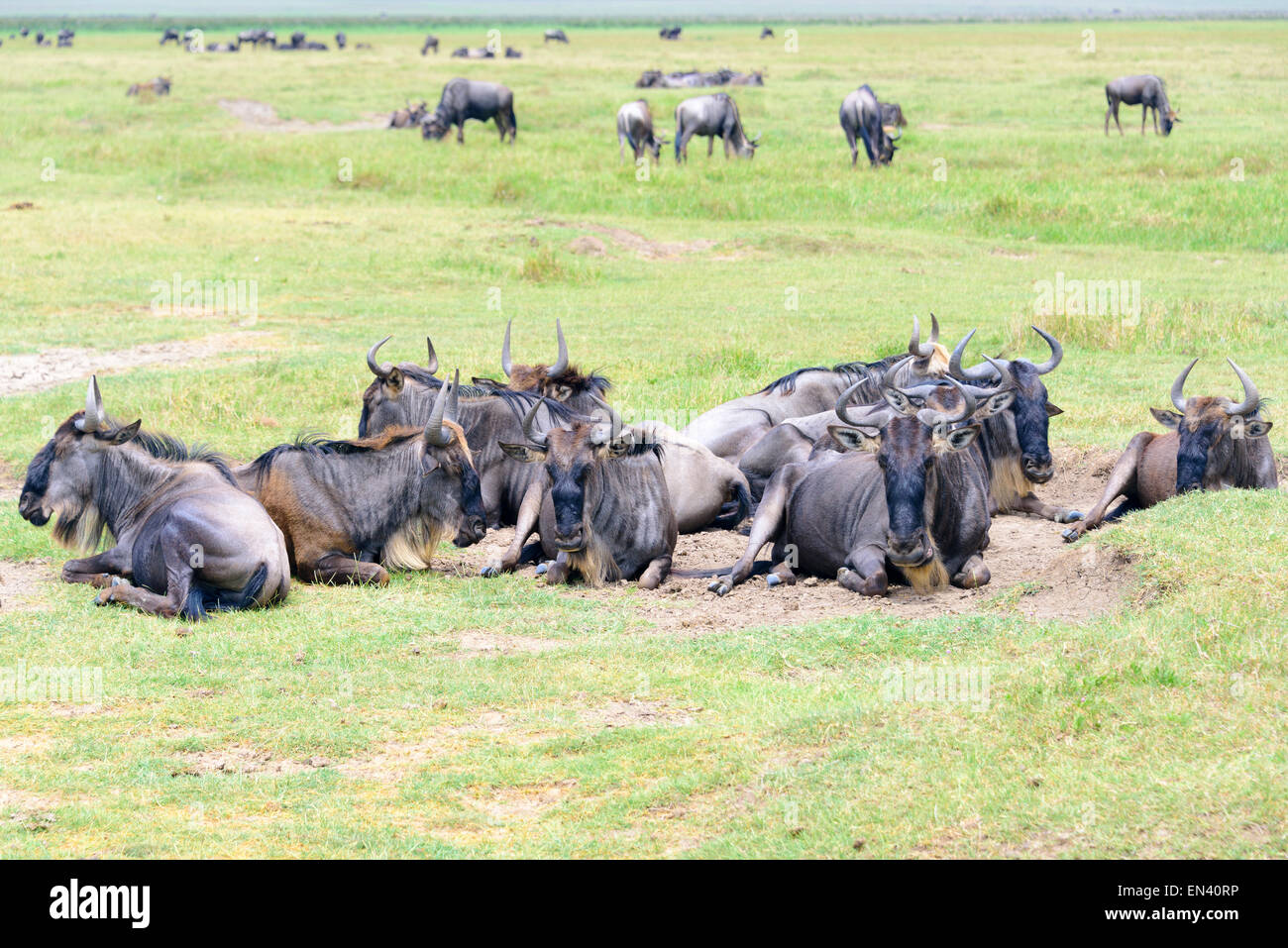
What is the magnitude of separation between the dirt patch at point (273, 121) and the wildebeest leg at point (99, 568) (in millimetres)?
30276

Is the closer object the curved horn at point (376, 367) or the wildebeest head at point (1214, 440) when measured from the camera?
the wildebeest head at point (1214, 440)

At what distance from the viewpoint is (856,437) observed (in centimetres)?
947

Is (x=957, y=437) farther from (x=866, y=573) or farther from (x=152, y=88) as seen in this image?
(x=152, y=88)

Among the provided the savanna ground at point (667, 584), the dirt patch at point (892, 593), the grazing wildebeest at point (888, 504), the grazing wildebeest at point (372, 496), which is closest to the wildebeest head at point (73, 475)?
the savanna ground at point (667, 584)

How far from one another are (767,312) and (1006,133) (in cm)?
1800

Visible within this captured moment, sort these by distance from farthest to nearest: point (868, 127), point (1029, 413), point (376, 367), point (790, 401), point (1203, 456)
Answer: point (868, 127) < point (790, 401) < point (376, 367) < point (1029, 413) < point (1203, 456)

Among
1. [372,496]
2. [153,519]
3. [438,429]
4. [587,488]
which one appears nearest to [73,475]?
[153,519]

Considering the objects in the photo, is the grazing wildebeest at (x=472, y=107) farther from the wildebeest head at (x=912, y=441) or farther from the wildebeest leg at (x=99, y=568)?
the wildebeest leg at (x=99, y=568)

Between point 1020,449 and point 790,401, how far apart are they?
1943 mm

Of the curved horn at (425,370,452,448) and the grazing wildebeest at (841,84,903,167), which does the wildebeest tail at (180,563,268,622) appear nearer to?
the curved horn at (425,370,452,448)

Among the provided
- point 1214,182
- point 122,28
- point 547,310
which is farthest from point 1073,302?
point 122,28

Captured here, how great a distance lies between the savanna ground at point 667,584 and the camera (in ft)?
18.7

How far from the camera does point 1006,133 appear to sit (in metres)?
34.1

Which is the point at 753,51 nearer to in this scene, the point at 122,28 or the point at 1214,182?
the point at 1214,182
